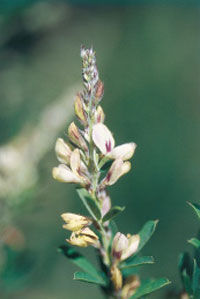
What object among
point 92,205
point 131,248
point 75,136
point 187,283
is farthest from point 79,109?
point 187,283

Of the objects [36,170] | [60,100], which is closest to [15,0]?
[60,100]

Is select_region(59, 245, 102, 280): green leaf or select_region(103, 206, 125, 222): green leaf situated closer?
select_region(103, 206, 125, 222): green leaf

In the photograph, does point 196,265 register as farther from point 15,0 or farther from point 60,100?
point 15,0

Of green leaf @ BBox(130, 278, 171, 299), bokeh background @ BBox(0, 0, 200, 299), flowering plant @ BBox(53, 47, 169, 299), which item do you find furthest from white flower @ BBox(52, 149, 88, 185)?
bokeh background @ BBox(0, 0, 200, 299)

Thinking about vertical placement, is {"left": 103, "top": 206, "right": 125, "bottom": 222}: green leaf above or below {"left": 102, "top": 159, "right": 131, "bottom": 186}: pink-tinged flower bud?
below

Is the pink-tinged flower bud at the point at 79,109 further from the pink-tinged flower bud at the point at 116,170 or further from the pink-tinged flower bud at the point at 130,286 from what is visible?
the pink-tinged flower bud at the point at 130,286

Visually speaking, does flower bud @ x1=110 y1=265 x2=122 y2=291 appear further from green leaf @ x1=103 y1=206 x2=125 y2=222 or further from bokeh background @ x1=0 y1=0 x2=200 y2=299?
bokeh background @ x1=0 y1=0 x2=200 y2=299

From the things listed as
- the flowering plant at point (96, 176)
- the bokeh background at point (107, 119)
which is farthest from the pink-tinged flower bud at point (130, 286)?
the bokeh background at point (107, 119)

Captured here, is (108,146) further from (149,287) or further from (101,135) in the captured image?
(149,287)
